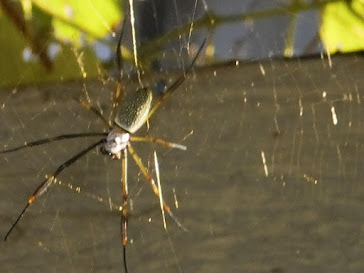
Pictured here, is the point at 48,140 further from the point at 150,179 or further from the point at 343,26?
the point at 343,26

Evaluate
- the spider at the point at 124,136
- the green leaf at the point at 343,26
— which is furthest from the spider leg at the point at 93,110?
the green leaf at the point at 343,26

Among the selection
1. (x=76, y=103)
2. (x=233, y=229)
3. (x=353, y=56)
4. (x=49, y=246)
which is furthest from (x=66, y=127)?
(x=353, y=56)

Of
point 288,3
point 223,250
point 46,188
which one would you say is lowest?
point 223,250

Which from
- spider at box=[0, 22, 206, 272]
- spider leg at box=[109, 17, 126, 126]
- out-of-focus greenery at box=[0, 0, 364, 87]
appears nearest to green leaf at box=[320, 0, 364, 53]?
out-of-focus greenery at box=[0, 0, 364, 87]

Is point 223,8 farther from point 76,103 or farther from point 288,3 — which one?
point 76,103

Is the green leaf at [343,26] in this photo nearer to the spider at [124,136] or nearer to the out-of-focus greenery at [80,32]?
the out-of-focus greenery at [80,32]

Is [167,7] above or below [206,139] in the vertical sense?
above
